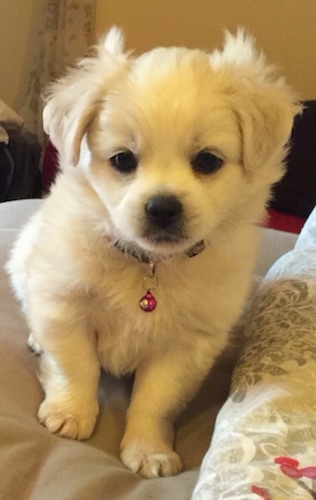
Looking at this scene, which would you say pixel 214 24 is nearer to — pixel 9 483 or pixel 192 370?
pixel 192 370

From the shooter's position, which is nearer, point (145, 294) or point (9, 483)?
point (9, 483)

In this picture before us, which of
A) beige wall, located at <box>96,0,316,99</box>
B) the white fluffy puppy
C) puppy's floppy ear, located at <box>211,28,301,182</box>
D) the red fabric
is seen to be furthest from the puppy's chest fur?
beige wall, located at <box>96,0,316,99</box>

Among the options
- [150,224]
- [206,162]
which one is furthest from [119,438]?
[206,162]

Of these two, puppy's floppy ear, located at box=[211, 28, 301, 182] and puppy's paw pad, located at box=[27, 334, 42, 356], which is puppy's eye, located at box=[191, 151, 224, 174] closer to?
puppy's floppy ear, located at box=[211, 28, 301, 182]

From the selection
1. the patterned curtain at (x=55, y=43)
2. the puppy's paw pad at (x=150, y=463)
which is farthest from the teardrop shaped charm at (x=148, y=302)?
the patterned curtain at (x=55, y=43)

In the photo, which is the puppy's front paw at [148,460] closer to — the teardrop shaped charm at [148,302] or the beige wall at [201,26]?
the teardrop shaped charm at [148,302]

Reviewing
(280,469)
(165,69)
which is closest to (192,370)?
(280,469)
